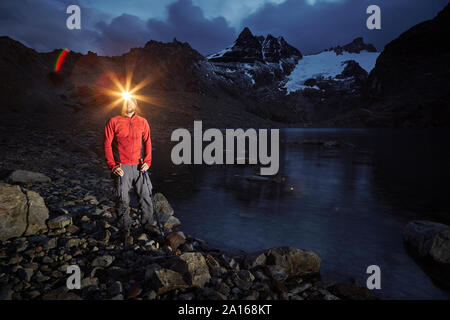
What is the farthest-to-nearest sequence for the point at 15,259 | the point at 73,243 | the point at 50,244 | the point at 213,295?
the point at 73,243, the point at 50,244, the point at 15,259, the point at 213,295

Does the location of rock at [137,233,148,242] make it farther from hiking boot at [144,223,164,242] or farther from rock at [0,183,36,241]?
rock at [0,183,36,241]

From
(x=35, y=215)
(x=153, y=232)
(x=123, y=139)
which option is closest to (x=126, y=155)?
(x=123, y=139)

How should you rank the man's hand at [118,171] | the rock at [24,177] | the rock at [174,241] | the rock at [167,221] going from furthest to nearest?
1. the rock at [24,177]
2. the rock at [167,221]
3. the rock at [174,241]
4. the man's hand at [118,171]

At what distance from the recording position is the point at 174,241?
6.17m

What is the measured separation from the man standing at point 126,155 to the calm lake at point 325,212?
2.89 meters

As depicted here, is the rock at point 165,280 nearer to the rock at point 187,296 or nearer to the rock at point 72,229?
the rock at point 187,296

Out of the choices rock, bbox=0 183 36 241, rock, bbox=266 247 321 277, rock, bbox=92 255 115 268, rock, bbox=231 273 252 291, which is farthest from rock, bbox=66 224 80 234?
rock, bbox=266 247 321 277

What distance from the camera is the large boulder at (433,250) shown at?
6.22 meters

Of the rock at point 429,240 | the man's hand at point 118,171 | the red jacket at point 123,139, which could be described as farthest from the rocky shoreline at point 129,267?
the rock at point 429,240

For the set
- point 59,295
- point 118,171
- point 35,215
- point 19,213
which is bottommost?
point 59,295

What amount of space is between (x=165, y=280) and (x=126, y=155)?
310 centimetres

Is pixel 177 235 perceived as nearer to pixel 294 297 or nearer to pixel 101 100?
pixel 294 297

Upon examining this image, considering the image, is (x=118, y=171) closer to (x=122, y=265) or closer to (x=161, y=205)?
(x=122, y=265)
